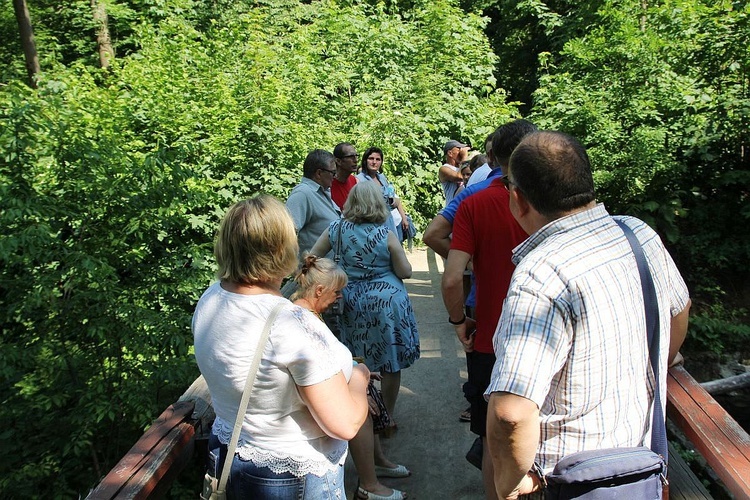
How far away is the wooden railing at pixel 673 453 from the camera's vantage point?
2207 millimetres

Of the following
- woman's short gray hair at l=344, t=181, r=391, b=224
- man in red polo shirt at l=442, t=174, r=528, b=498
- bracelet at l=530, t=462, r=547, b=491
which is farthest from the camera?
woman's short gray hair at l=344, t=181, r=391, b=224

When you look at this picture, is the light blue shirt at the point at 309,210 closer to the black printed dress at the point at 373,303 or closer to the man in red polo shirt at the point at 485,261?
the black printed dress at the point at 373,303

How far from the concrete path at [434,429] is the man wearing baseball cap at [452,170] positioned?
1504 millimetres

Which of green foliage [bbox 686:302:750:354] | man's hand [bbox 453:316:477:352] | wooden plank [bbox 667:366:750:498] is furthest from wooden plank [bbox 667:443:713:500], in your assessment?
green foliage [bbox 686:302:750:354]

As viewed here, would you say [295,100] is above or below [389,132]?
above

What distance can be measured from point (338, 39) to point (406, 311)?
409 inches

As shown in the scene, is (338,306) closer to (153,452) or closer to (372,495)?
(372,495)

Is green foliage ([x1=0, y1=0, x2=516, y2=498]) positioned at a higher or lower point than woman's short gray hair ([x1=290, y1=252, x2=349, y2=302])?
lower

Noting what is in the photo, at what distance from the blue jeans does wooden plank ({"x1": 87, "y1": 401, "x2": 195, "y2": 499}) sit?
23.2 inches

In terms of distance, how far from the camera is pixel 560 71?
11.7m

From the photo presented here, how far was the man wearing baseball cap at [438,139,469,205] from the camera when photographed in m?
6.88

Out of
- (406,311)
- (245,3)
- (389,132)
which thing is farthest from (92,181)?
(245,3)

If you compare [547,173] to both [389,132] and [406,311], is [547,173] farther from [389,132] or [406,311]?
[389,132]

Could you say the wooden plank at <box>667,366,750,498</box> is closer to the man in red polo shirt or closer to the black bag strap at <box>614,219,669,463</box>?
the black bag strap at <box>614,219,669,463</box>
